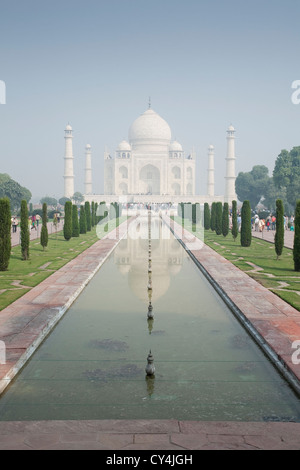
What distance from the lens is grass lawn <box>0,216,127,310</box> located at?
22.9 feet

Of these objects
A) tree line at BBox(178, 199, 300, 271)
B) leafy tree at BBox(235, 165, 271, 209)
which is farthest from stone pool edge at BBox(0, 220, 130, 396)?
leafy tree at BBox(235, 165, 271, 209)

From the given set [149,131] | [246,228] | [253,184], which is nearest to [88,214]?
[246,228]

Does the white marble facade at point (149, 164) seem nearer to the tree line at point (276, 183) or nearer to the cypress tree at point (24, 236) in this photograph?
the tree line at point (276, 183)

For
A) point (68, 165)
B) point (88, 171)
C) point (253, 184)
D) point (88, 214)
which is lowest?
point (88, 214)

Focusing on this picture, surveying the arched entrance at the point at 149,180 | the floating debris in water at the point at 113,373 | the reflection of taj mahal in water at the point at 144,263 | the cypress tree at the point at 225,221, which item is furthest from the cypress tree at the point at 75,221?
the arched entrance at the point at 149,180

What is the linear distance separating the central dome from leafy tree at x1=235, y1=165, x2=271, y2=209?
989 centimetres

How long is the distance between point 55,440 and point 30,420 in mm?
387

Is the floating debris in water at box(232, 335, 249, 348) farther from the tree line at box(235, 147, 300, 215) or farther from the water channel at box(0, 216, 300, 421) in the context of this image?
the tree line at box(235, 147, 300, 215)

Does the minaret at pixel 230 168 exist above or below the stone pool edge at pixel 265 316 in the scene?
above

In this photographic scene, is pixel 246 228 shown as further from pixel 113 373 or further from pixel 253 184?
pixel 253 184

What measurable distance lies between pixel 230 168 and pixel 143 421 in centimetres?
4889

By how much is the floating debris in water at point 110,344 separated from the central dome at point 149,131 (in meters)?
52.0

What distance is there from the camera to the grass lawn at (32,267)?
22.9ft

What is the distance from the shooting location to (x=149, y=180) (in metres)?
56.2
